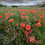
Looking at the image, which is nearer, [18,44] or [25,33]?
[18,44]

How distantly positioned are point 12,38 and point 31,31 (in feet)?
1.16

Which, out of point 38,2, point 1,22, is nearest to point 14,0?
point 38,2

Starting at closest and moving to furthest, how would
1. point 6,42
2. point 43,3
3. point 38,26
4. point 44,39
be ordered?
point 44,39, point 6,42, point 38,26, point 43,3

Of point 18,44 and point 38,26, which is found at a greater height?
point 38,26

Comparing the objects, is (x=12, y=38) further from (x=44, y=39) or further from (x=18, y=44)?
(x=44, y=39)

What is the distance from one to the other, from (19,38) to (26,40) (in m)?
0.11

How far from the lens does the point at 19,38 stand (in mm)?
1620

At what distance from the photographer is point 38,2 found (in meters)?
14.6

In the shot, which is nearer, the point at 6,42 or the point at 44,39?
the point at 44,39

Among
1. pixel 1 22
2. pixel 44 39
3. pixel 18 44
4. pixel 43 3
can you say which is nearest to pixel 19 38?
pixel 18 44

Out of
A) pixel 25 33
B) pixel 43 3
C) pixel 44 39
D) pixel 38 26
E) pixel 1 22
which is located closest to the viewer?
pixel 44 39

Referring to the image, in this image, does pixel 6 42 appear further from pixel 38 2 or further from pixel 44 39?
pixel 38 2

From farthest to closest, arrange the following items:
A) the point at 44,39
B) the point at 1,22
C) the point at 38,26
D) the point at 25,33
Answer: the point at 1,22, the point at 38,26, the point at 25,33, the point at 44,39

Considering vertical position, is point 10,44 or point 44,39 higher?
point 44,39
